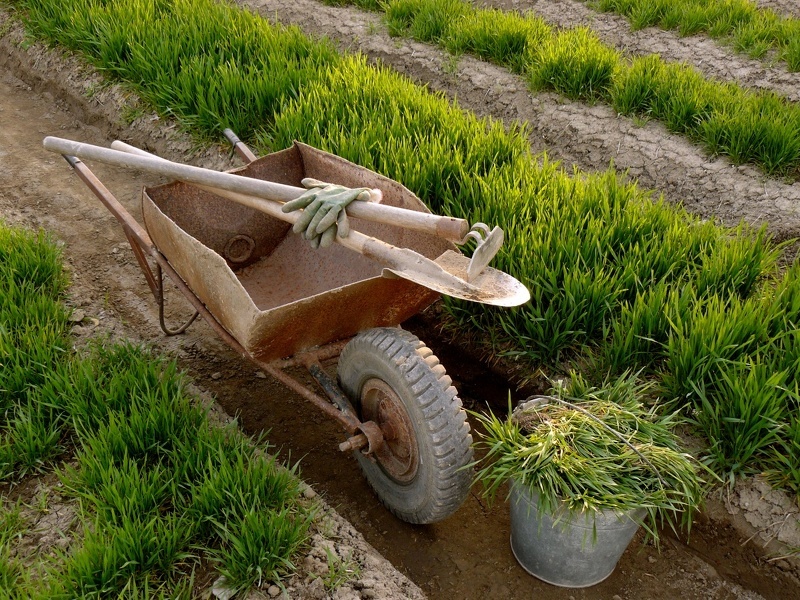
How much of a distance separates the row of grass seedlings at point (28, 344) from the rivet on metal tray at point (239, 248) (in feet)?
2.15

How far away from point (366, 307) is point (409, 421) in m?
0.36

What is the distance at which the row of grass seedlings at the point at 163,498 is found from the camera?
1.79 meters

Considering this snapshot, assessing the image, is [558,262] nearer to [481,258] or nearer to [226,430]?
[481,258]

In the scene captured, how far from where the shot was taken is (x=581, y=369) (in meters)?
2.47

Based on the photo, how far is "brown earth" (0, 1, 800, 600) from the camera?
211 centimetres

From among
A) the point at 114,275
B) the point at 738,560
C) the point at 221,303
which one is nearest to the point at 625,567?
the point at 738,560

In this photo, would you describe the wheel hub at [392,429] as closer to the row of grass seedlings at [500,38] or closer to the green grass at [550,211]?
the green grass at [550,211]

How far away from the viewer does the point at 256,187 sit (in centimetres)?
224

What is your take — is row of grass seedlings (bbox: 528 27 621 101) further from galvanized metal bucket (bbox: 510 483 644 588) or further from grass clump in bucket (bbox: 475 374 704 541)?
galvanized metal bucket (bbox: 510 483 644 588)

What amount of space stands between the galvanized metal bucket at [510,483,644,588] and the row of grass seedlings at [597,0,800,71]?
3786mm

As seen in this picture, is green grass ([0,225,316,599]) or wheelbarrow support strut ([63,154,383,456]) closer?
green grass ([0,225,316,599])

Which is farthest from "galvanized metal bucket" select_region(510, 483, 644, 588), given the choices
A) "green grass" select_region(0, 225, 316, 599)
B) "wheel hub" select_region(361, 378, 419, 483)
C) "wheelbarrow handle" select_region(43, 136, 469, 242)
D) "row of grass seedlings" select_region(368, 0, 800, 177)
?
"row of grass seedlings" select_region(368, 0, 800, 177)

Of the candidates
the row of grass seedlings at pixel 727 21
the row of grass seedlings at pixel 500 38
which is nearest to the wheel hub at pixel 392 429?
the row of grass seedlings at pixel 500 38

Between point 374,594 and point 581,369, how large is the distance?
41.9 inches
